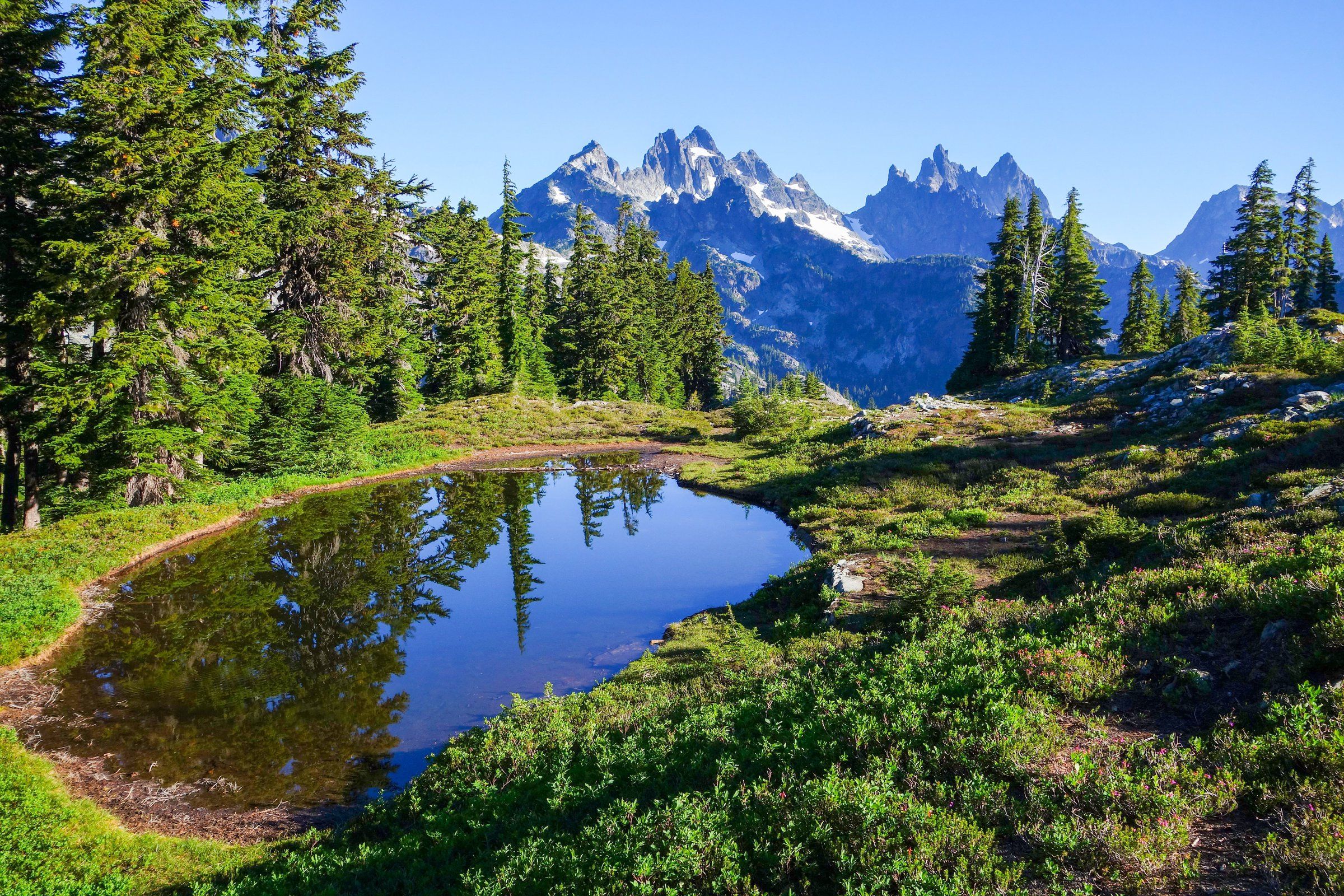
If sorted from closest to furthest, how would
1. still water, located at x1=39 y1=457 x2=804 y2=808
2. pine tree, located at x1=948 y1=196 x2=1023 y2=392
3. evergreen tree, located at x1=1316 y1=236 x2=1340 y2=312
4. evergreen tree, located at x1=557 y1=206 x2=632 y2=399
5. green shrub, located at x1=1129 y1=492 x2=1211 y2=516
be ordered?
still water, located at x1=39 y1=457 x2=804 y2=808 → green shrub, located at x1=1129 y1=492 x2=1211 y2=516 → evergreen tree, located at x1=1316 y1=236 x2=1340 y2=312 → pine tree, located at x1=948 y1=196 x2=1023 y2=392 → evergreen tree, located at x1=557 y1=206 x2=632 y2=399

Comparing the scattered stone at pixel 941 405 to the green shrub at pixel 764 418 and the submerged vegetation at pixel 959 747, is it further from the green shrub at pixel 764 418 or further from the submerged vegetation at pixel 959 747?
the submerged vegetation at pixel 959 747

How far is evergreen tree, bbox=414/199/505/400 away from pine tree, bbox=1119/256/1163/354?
62.2 m

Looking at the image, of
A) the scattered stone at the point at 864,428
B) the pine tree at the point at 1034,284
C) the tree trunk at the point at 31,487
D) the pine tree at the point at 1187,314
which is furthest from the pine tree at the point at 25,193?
the pine tree at the point at 1187,314

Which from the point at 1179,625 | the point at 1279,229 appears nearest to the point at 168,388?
the point at 1179,625

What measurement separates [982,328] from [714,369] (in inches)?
1258

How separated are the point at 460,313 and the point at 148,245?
116ft

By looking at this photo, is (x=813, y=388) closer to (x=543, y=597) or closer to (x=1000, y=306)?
(x=1000, y=306)

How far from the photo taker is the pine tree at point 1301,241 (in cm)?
5156

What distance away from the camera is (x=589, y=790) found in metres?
7.13

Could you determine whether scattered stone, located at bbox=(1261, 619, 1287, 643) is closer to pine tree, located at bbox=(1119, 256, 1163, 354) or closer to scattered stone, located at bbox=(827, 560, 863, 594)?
scattered stone, located at bbox=(827, 560, 863, 594)

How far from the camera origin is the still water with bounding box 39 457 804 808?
32.5ft

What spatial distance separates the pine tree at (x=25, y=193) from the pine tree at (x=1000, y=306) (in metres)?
61.2

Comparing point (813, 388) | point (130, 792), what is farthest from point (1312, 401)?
point (813, 388)

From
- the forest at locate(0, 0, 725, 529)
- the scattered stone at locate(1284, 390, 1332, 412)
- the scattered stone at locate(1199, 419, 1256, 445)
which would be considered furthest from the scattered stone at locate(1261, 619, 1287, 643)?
the forest at locate(0, 0, 725, 529)
